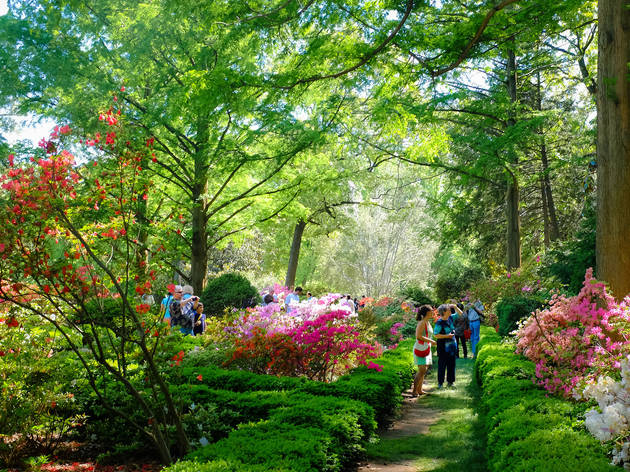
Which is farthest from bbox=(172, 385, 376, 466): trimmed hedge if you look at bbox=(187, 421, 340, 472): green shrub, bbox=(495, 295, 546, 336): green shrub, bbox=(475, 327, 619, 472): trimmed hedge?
bbox=(495, 295, 546, 336): green shrub

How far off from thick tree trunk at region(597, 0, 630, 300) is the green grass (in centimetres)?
262

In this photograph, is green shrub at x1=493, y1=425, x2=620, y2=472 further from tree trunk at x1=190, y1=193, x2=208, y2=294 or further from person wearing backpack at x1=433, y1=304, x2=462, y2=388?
tree trunk at x1=190, y1=193, x2=208, y2=294

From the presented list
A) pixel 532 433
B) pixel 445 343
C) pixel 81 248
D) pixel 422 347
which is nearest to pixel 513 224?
pixel 445 343

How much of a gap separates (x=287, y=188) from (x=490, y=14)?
9082mm

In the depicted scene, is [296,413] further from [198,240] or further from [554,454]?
[198,240]

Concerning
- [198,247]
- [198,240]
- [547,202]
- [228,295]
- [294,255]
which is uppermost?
[547,202]

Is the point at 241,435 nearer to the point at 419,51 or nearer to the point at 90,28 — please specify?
the point at 419,51

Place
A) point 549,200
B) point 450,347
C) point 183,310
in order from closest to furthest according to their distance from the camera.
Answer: point 450,347
point 183,310
point 549,200

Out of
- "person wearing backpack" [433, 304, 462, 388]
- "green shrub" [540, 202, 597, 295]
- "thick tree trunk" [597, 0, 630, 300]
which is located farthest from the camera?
"green shrub" [540, 202, 597, 295]

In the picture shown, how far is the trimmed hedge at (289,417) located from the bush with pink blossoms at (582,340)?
2070mm

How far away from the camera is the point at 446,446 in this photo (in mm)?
5672

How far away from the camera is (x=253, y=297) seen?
51.2 ft

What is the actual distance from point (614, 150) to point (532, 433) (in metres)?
4.22

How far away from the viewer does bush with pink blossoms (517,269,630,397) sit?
447cm
